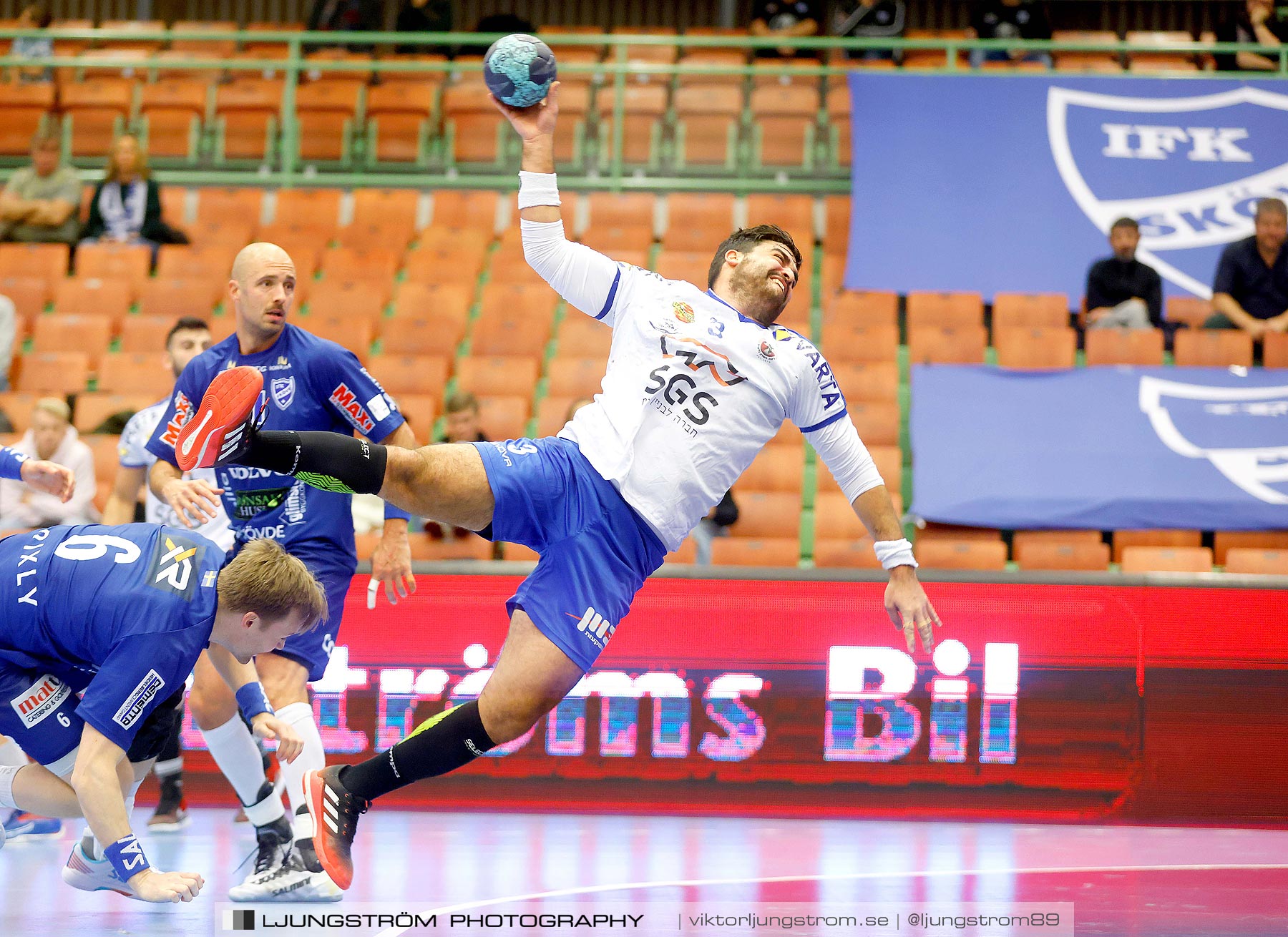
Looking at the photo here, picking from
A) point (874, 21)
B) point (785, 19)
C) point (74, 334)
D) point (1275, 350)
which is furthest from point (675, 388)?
point (785, 19)

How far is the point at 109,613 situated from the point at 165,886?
85cm

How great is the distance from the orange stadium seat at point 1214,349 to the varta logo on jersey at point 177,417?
24.4ft

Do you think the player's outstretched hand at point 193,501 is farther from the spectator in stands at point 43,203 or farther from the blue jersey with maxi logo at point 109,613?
the spectator in stands at point 43,203

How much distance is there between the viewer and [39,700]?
14.6ft

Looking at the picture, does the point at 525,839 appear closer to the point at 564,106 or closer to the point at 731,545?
the point at 731,545

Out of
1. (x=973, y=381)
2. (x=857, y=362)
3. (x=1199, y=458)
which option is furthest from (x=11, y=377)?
(x=1199, y=458)

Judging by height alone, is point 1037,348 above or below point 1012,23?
below

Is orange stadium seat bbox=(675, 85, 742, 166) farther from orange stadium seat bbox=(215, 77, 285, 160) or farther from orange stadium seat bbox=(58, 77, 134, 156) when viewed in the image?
orange stadium seat bbox=(58, 77, 134, 156)

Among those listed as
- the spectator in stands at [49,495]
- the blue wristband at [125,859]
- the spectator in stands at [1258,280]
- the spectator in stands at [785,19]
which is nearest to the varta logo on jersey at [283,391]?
the blue wristband at [125,859]

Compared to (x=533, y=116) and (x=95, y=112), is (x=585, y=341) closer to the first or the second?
(x=533, y=116)

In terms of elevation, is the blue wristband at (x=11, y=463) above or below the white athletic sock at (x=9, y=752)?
above

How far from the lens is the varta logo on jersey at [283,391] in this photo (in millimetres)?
5398

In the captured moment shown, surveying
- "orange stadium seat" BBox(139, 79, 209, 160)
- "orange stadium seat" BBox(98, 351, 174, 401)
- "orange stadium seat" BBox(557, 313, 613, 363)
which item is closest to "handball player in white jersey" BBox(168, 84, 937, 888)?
"orange stadium seat" BBox(557, 313, 613, 363)

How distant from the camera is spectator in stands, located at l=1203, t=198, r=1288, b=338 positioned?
1019 cm
